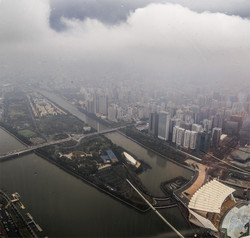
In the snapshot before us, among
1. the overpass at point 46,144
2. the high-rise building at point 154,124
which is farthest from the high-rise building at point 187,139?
the overpass at point 46,144

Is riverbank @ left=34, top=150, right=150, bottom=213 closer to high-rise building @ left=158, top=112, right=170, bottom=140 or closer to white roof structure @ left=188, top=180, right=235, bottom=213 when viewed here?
white roof structure @ left=188, top=180, right=235, bottom=213

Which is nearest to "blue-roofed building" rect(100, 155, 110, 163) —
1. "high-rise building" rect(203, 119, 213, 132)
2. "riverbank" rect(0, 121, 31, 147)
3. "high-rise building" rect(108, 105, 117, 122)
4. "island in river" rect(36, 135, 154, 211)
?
"island in river" rect(36, 135, 154, 211)

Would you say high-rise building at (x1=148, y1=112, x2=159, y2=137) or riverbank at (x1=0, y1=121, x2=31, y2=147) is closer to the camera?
riverbank at (x1=0, y1=121, x2=31, y2=147)

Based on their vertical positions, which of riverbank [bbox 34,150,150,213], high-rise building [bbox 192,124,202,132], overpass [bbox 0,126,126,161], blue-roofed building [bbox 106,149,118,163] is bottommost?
riverbank [bbox 34,150,150,213]

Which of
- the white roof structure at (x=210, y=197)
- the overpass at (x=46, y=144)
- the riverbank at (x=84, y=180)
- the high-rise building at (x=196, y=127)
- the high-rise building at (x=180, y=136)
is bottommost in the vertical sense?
the riverbank at (x=84, y=180)

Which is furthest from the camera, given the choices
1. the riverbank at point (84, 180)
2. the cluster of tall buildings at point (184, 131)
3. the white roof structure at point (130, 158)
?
the cluster of tall buildings at point (184, 131)

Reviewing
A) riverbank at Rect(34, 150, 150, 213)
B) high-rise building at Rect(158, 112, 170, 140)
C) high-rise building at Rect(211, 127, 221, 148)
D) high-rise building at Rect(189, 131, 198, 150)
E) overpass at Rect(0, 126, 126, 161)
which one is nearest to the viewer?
riverbank at Rect(34, 150, 150, 213)

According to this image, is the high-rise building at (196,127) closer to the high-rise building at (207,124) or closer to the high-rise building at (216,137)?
the high-rise building at (207,124)

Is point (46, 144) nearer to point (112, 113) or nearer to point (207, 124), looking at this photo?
point (112, 113)
